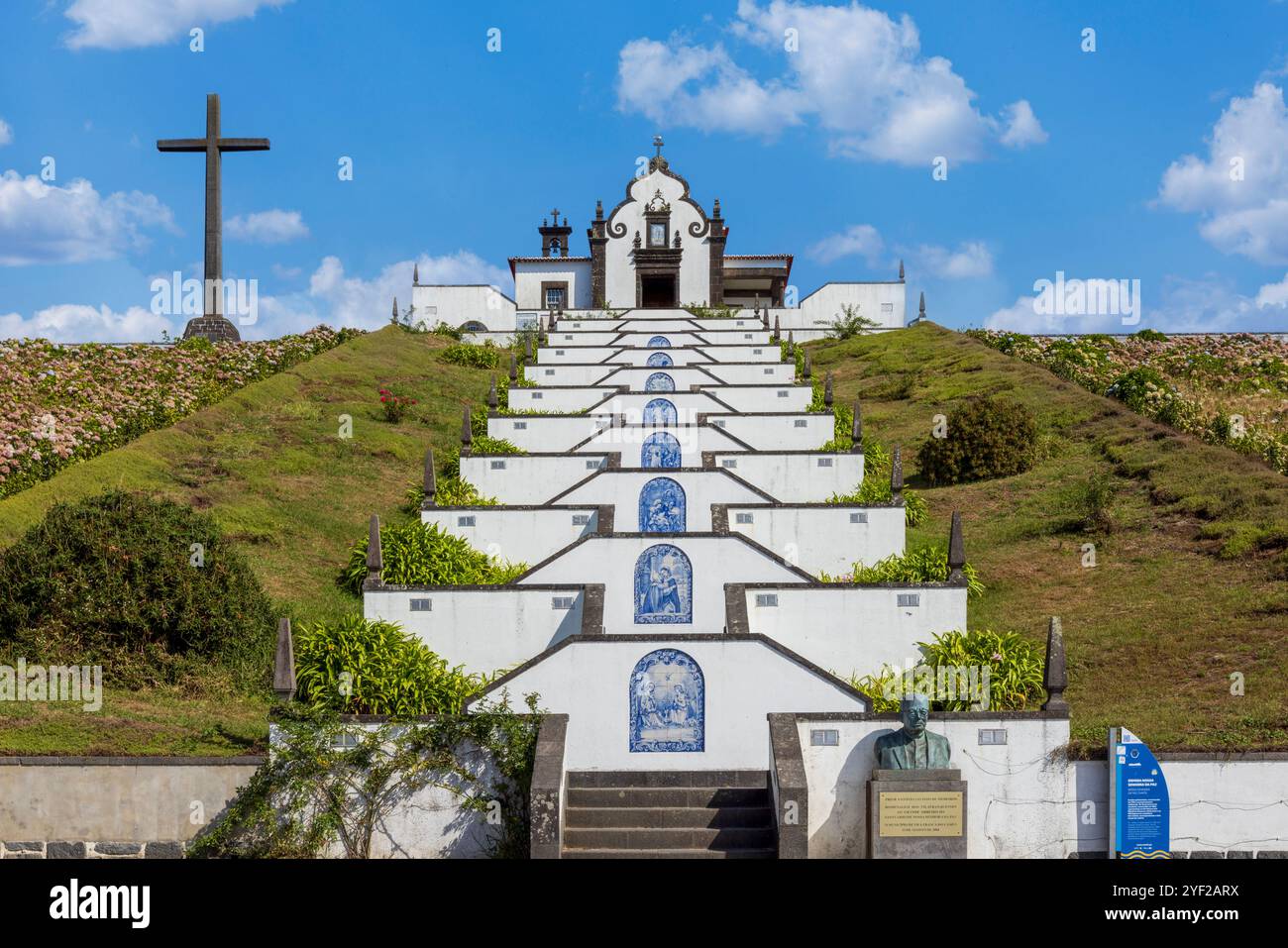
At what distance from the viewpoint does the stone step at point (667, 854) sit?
1409 cm

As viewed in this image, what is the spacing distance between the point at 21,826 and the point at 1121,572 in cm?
1679

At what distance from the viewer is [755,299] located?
186 ft

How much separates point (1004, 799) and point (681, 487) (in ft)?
32.1

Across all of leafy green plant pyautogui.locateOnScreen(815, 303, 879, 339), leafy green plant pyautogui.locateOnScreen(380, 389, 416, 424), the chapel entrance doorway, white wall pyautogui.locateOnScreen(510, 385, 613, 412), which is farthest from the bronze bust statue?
the chapel entrance doorway

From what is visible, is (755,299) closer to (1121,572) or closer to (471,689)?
(1121,572)

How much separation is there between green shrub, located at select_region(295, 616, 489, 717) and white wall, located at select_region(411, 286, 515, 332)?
114 ft

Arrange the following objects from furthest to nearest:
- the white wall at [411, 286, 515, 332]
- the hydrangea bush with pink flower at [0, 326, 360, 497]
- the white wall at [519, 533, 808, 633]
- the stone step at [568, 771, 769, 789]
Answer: the white wall at [411, 286, 515, 332] < the hydrangea bush with pink flower at [0, 326, 360, 497] < the white wall at [519, 533, 808, 633] < the stone step at [568, 771, 769, 789]

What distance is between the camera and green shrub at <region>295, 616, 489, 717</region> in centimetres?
1675

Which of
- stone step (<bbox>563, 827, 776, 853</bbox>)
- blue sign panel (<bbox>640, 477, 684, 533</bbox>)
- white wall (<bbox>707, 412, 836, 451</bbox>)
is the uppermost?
white wall (<bbox>707, 412, 836, 451</bbox>)

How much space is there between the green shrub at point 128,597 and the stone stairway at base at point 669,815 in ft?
19.8

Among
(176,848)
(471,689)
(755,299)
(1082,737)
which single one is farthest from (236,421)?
(755,299)

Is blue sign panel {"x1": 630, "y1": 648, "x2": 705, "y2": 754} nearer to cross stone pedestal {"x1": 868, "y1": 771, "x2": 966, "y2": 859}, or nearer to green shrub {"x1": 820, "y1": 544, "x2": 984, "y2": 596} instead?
cross stone pedestal {"x1": 868, "y1": 771, "x2": 966, "y2": 859}

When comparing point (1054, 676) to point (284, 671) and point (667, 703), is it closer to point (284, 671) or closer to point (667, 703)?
point (667, 703)

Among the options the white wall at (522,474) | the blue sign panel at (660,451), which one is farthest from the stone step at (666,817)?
the blue sign panel at (660,451)
